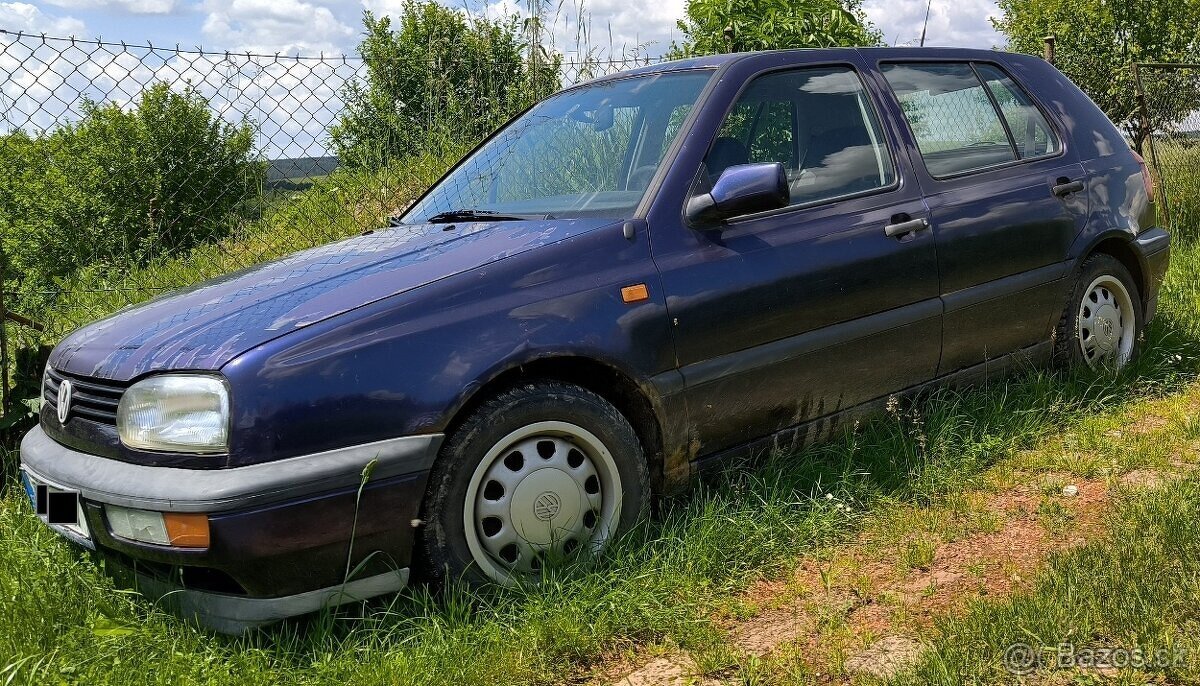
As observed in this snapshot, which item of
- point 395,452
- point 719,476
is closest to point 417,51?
point 719,476

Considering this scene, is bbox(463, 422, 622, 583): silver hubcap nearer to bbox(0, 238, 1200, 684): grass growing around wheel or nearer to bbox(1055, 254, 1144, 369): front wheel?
bbox(0, 238, 1200, 684): grass growing around wheel

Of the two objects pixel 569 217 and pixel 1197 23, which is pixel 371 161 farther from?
pixel 1197 23

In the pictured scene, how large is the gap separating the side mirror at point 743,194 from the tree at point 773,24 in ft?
13.3

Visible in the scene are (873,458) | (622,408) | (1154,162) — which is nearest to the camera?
(622,408)

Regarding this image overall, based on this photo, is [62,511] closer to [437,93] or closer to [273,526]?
[273,526]

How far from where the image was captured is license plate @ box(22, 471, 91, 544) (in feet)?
9.00

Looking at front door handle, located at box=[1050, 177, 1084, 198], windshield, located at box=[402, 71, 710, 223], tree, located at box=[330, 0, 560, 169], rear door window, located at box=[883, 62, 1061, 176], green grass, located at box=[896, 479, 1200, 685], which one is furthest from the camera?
tree, located at box=[330, 0, 560, 169]

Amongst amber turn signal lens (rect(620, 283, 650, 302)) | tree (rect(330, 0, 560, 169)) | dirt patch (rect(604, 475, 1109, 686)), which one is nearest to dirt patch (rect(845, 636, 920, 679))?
dirt patch (rect(604, 475, 1109, 686))

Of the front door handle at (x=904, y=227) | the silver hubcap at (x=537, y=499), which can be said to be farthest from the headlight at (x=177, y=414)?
the front door handle at (x=904, y=227)

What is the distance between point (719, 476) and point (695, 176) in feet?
3.43

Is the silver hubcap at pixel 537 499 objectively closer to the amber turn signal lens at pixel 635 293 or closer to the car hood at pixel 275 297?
the amber turn signal lens at pixel 635 293

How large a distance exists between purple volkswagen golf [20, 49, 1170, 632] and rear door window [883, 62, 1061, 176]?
0.02 metres

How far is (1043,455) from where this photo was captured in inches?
157

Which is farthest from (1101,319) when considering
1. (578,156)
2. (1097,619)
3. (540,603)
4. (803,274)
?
(540,603)
